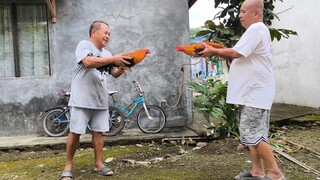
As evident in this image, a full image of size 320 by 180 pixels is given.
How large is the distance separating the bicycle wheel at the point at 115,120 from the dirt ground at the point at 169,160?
649mm

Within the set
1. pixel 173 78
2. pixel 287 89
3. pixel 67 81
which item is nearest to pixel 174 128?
pixel 173 78

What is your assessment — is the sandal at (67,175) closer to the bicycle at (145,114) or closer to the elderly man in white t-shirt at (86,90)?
the elderly man in white t-shirt at (86,90)

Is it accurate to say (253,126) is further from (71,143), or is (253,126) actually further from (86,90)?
(71,143)

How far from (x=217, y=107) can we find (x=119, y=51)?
2434mm

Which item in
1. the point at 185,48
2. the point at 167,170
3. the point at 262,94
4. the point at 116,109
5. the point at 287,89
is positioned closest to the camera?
the point at 262,94

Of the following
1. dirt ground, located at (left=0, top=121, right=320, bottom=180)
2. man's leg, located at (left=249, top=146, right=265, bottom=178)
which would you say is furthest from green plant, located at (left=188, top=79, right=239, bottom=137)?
man's leg, located at (left=249, top=146, right=265, bottom=178)

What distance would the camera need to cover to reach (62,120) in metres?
6.43

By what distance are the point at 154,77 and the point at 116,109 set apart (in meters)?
Answer: 1.06

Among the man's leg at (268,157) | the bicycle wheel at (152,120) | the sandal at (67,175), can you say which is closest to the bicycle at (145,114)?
the bicycle wheel at (152,120)

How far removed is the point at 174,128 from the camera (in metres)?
6.83

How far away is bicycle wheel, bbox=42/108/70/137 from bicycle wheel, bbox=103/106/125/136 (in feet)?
2.78

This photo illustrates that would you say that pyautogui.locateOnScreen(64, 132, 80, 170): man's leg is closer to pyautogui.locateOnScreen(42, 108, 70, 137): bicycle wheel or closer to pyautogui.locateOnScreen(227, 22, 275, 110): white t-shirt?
pyautogui.locateOnScreen(227, 22, 275, 110): white t-shirt

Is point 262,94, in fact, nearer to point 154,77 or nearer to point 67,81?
point 154,77

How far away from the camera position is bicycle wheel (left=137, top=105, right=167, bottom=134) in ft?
21.7
